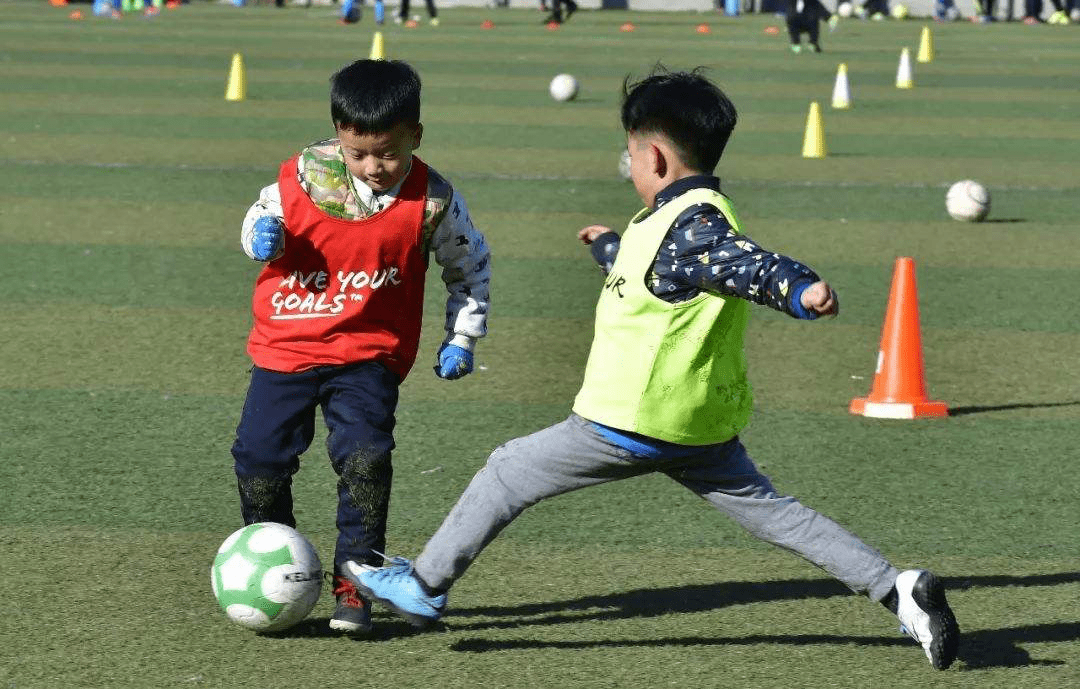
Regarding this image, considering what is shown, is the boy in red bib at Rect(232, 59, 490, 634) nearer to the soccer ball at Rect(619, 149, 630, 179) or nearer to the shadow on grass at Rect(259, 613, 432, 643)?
the shadow on grass at Rect(259, 613, 432, 643)

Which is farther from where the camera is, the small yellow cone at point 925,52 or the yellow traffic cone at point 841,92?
the small yellow cone at point 925,52

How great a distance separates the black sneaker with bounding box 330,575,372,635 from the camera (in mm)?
5043

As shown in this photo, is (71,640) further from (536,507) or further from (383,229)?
(536,507)

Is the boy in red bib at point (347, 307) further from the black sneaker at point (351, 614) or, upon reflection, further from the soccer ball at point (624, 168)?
the soccer ball at point (624, 168)

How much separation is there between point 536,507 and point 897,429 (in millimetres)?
2040

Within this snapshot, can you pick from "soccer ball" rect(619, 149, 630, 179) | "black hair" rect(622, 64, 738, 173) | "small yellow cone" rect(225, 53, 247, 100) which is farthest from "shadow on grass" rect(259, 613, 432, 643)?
"small yellow cone" rect(225, 53, 247, 100)

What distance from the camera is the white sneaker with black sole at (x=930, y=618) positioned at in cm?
465

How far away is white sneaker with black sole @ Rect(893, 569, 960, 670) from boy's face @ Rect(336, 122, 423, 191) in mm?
1751

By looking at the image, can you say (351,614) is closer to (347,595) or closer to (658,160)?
(347,595)

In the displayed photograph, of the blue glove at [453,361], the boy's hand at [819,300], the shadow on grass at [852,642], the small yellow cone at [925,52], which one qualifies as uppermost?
the boy's hand at [819,300]

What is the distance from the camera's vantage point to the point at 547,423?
7.79 metres

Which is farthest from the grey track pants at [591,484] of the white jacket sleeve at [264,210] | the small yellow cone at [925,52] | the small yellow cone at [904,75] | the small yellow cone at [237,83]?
the small yellow cone at [925,52]

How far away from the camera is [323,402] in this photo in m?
5.20

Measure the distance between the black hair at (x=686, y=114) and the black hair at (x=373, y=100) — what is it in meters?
0.64
